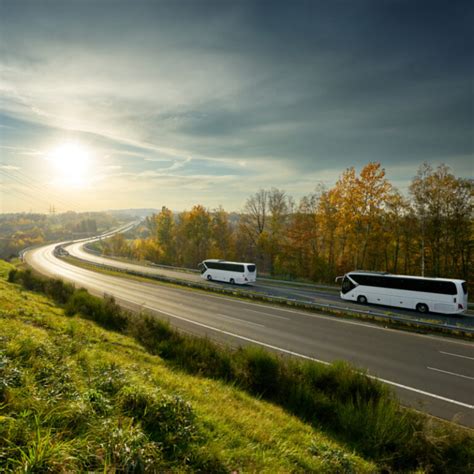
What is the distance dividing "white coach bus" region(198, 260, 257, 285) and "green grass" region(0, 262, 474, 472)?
23.9 metres

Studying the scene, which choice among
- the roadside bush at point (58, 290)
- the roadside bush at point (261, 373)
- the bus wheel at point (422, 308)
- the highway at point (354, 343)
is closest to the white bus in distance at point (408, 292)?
A: the bus wheel at point (422, 308)

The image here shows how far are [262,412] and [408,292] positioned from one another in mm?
21402

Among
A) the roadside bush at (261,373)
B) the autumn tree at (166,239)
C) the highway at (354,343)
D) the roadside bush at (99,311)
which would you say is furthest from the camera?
the autumn tree at (166,239)

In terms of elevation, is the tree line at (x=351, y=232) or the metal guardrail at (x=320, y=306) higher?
the tree line at (x=351, y=232)

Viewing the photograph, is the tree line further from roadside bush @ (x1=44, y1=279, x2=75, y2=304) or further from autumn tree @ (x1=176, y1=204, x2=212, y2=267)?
roadside bush @ (x1=44, y1=279, x2=75, y2=304)

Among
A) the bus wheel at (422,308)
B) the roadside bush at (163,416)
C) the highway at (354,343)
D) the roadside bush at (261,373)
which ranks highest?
the roadside bush at (163,416)

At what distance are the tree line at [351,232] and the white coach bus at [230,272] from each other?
10636 mm

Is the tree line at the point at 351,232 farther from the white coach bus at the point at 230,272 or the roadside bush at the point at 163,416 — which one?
the roadside bush at the point at 163,416

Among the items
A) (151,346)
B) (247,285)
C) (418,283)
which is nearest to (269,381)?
(151,346)

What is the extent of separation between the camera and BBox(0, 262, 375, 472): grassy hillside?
11.1ft

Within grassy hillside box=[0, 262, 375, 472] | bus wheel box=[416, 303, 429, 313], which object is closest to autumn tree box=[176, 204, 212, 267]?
bus wheel box=[416, 303, 429, 313]

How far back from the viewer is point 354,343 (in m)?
15.4

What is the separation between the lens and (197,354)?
10.5 metres

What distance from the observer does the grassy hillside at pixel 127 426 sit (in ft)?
11.1
